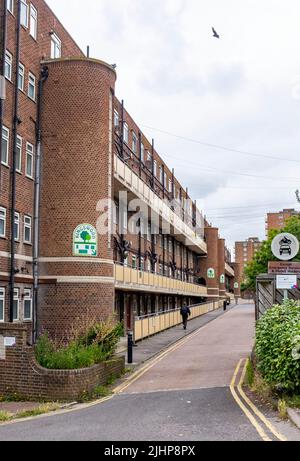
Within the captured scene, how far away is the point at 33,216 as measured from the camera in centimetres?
2297

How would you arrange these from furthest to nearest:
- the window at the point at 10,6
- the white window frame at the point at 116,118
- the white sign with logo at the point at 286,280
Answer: the white window frame at the point at 116,118, the window at the point at 10,6, the white sign with logo at the point at 286,280

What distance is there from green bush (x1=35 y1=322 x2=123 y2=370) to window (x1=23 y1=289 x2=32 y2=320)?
6.51m

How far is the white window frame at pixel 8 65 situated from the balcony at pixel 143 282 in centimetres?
910

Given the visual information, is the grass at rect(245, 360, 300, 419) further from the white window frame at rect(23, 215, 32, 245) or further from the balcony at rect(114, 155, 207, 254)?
the balcony at rect(114, 155, 207, 254)

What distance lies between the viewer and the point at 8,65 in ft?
69.9

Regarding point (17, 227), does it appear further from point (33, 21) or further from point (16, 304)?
point (33, 21)

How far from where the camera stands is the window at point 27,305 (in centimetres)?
2225

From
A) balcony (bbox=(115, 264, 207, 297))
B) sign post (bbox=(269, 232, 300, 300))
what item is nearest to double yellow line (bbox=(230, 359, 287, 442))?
sign post (bbox=(269, 232, 300, 300))

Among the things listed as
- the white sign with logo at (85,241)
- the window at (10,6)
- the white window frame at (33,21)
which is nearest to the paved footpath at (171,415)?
the white sign with logo at (85,241)

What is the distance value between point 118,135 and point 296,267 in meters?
20.5

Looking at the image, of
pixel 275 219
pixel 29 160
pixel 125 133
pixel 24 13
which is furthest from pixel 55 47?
pixel 275 219

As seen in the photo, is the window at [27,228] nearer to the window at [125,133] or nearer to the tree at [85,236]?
the tree at [85,236]

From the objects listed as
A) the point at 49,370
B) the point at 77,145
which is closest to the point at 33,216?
the point at 77,145

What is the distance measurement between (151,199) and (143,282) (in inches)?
218
